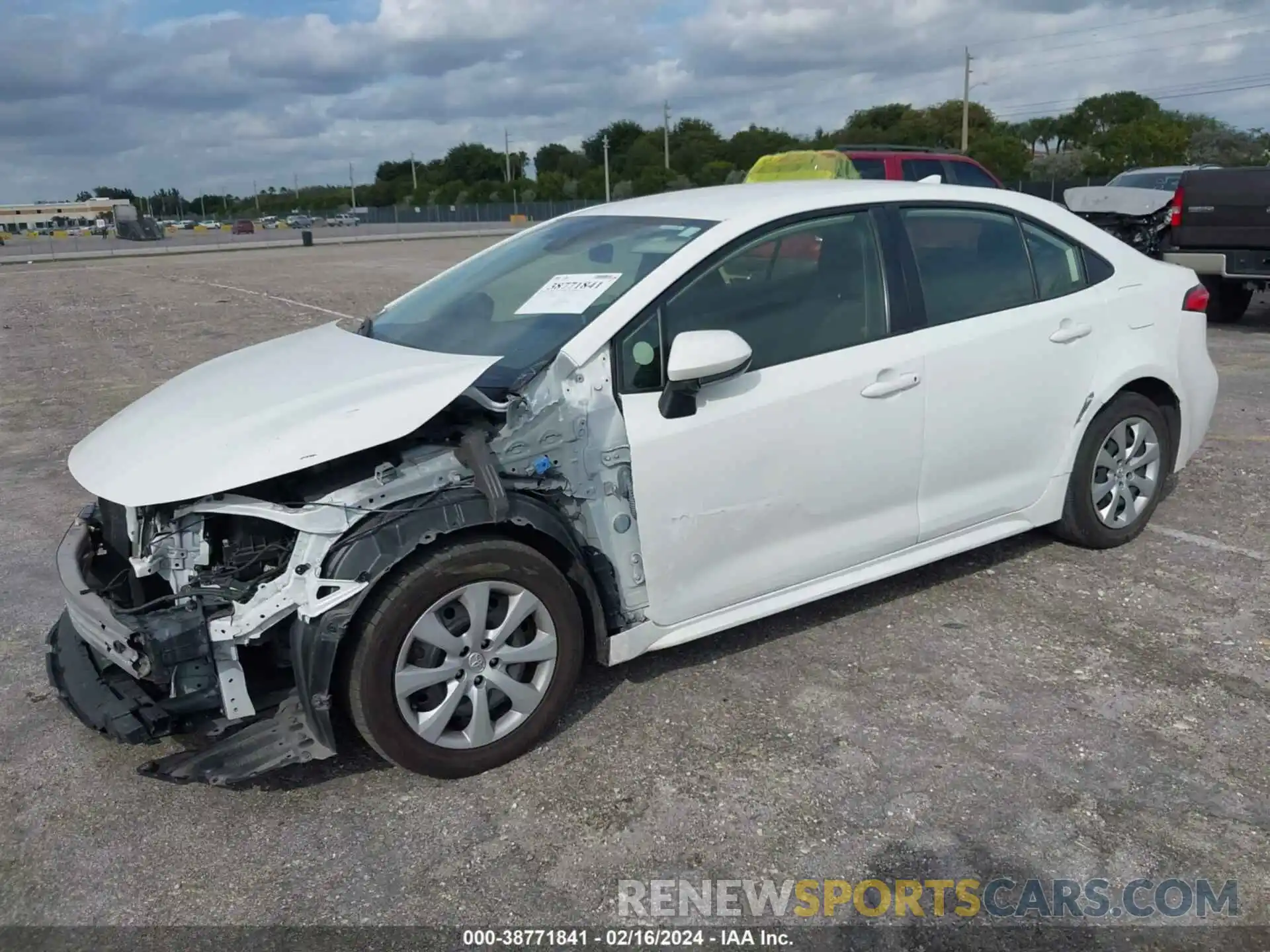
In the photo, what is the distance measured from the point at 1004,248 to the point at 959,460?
3.16 ft

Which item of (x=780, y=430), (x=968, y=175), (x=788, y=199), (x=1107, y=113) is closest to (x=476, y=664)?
(x=780, y=430)

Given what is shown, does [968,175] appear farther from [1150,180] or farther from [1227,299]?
[1150,180]

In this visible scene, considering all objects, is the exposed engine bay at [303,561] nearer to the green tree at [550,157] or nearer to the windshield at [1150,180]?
the windshield at [1150,180]

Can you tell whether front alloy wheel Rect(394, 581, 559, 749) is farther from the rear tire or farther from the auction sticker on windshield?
the rear tire

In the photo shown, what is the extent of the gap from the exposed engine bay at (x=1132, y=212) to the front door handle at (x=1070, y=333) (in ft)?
29.0

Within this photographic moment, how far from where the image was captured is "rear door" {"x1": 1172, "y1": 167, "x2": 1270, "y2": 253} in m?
10.5

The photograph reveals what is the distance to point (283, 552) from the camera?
3041 millimetres

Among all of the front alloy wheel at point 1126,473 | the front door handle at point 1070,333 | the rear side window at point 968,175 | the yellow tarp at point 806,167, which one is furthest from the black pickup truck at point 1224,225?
the front door handle at point 1070,333

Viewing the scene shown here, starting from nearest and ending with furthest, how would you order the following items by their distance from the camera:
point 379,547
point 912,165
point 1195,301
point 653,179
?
1. point 379,547
2. point 1195,301
3. point 912,165
4. point 653,179

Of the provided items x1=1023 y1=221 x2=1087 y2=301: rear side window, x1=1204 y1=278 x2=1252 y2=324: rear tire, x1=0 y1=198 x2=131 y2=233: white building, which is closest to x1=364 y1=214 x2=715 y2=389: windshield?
x1=1023 y1=221 x2=1087 y2=301: rear side window

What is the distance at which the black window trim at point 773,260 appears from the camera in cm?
338

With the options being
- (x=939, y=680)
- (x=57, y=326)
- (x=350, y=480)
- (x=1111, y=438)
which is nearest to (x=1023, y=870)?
(x=939, y=680)

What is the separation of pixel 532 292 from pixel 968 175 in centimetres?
985

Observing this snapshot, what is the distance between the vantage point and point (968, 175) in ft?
40.1
